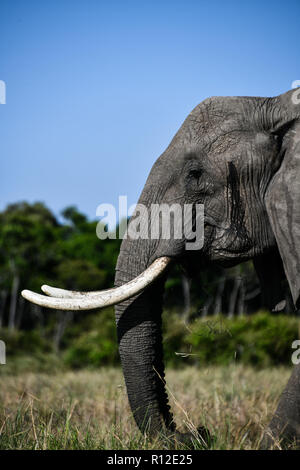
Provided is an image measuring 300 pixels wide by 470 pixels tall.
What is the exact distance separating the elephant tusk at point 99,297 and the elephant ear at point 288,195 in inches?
30.7

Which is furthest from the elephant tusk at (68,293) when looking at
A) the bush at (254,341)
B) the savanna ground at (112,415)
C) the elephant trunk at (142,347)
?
the bush at (254,341)

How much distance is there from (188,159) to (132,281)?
0.87 metres

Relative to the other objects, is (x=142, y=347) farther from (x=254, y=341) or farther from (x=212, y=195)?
(x=254, y=341)

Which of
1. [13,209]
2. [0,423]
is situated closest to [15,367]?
[0,423]

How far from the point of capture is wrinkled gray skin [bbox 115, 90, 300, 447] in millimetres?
3035

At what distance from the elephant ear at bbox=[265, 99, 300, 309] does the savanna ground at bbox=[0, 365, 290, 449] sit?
3.37 ft

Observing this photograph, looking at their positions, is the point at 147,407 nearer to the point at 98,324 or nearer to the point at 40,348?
the point at 98,324

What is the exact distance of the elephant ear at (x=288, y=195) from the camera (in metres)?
2.82

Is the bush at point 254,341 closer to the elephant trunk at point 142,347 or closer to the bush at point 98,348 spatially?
the bush at point 98,348

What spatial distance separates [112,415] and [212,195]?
7.23ft

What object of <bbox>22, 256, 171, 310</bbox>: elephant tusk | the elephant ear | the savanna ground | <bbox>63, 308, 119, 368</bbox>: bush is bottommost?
<bbox>63, 308, 119, 368</bbox>: bush

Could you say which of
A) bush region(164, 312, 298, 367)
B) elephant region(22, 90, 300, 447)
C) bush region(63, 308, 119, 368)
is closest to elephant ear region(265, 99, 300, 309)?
elephant region(22, 90, 300, 447)

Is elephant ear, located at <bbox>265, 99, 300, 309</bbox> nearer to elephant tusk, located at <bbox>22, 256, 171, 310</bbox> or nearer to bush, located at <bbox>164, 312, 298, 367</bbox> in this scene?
elephant tusk, located at <bbox>22, 256, 171, 310</bbox>

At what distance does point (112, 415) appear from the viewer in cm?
418
